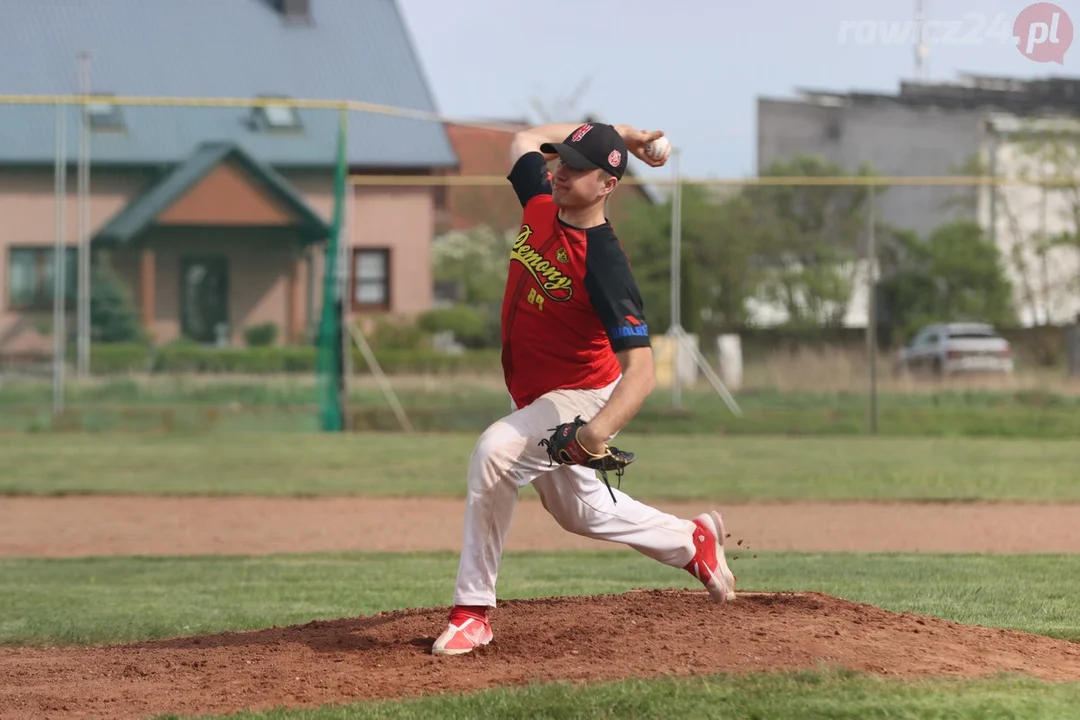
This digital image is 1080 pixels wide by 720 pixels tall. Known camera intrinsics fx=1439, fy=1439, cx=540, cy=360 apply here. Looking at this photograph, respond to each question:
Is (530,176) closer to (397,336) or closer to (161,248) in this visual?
(161,248)

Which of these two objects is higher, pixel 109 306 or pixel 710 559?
pixel 109 306

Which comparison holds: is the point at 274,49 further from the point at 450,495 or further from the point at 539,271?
the point at 539,271

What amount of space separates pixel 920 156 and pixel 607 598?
39316mm

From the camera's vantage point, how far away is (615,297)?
15.5 ft

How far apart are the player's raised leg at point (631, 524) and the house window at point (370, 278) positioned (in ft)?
43.4

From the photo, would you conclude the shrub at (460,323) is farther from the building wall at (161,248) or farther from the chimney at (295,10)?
the chimney at (295,10)

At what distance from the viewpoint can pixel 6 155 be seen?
17.5 meters

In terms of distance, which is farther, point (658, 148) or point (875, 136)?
point (875, 136)

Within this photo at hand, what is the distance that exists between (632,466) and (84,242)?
24.5 feet

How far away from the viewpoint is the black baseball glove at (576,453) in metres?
4.63

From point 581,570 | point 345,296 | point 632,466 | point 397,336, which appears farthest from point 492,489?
point 397,336

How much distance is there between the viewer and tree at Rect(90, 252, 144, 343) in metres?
17.4

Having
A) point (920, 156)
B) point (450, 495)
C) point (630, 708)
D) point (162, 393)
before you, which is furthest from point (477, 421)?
point (920, 156)

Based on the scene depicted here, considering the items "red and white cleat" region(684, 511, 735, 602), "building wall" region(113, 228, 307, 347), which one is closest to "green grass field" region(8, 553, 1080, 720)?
"red and white cleat" region(684, 511, 735, 602)
